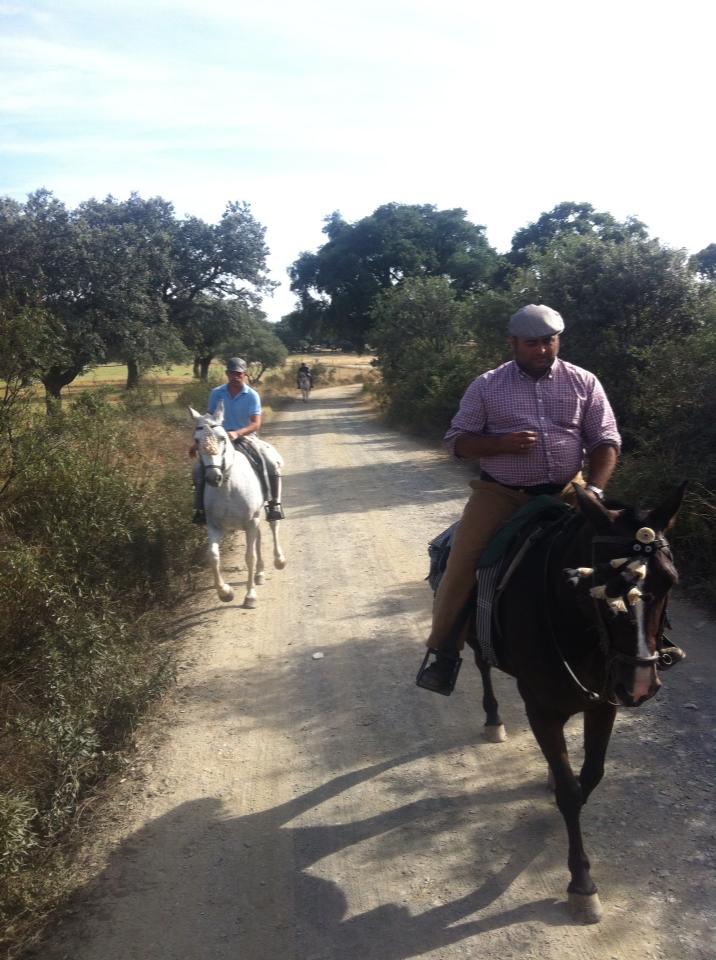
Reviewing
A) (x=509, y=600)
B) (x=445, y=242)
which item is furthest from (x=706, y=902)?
(x=445, y=242)

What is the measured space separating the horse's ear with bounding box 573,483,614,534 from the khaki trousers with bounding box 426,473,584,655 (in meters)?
0.96

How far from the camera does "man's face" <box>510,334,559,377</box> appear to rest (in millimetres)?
3742

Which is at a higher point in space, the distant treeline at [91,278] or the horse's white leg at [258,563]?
the distant treeline at [91,278]

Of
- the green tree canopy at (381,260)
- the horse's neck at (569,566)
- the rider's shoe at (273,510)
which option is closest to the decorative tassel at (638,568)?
the horse's neck at (569,566)

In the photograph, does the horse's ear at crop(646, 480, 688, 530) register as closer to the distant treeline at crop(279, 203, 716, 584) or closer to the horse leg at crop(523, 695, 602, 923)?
the horse leg at crop(523, 695, 602, 923)

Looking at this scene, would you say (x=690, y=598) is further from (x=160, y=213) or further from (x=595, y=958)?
(x=160, y=213)

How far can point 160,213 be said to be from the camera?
28.7m

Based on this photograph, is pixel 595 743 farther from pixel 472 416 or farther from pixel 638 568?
pixel 472 416

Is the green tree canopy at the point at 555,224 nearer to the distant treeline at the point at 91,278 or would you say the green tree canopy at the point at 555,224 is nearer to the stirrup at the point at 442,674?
the distant treeline at the point at 91,278

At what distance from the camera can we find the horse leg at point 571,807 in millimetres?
3227

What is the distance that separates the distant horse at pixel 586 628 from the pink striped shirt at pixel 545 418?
48cm

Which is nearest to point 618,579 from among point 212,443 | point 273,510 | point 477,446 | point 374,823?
point 477,446

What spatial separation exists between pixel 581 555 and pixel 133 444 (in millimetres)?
8238

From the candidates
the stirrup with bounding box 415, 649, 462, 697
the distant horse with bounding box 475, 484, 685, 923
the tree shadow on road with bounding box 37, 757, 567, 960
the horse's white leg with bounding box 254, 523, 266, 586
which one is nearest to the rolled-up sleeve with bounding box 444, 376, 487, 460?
the distant horse with bounding box 475, 484, 685, 923
